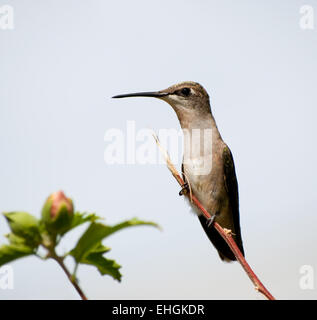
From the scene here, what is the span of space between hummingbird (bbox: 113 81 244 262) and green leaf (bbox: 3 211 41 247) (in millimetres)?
4664

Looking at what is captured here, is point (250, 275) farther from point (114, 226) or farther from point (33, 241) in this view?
point (33, 241)

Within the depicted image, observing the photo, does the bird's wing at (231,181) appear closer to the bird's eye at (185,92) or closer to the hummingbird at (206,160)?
the hummingbird at (206,160)

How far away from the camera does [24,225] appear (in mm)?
1705

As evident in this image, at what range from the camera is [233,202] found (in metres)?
7.12

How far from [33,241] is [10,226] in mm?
99

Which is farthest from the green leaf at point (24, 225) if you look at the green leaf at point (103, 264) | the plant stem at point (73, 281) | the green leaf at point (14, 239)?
the green leaf at point (103, 264)

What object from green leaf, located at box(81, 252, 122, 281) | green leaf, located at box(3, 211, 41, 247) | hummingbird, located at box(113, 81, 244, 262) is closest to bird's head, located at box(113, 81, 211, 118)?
hummingbird, located at box(113, 81, 244, 262)

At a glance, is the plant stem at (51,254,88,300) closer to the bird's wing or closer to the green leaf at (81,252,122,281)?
the green leaf at (81,252,122,281)

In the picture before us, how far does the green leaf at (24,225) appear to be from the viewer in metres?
1.71

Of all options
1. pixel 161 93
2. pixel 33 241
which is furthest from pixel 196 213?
pixel 33 241

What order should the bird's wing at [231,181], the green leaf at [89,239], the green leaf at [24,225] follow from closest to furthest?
the green leaf at [24,225]
the green leaf at [89,239]
the bird's wing at [231,181]

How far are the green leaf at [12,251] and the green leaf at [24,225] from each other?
0.16 ft

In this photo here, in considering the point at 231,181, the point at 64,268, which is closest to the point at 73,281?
the point at 64,268

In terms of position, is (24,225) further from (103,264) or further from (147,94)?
(147,94)
